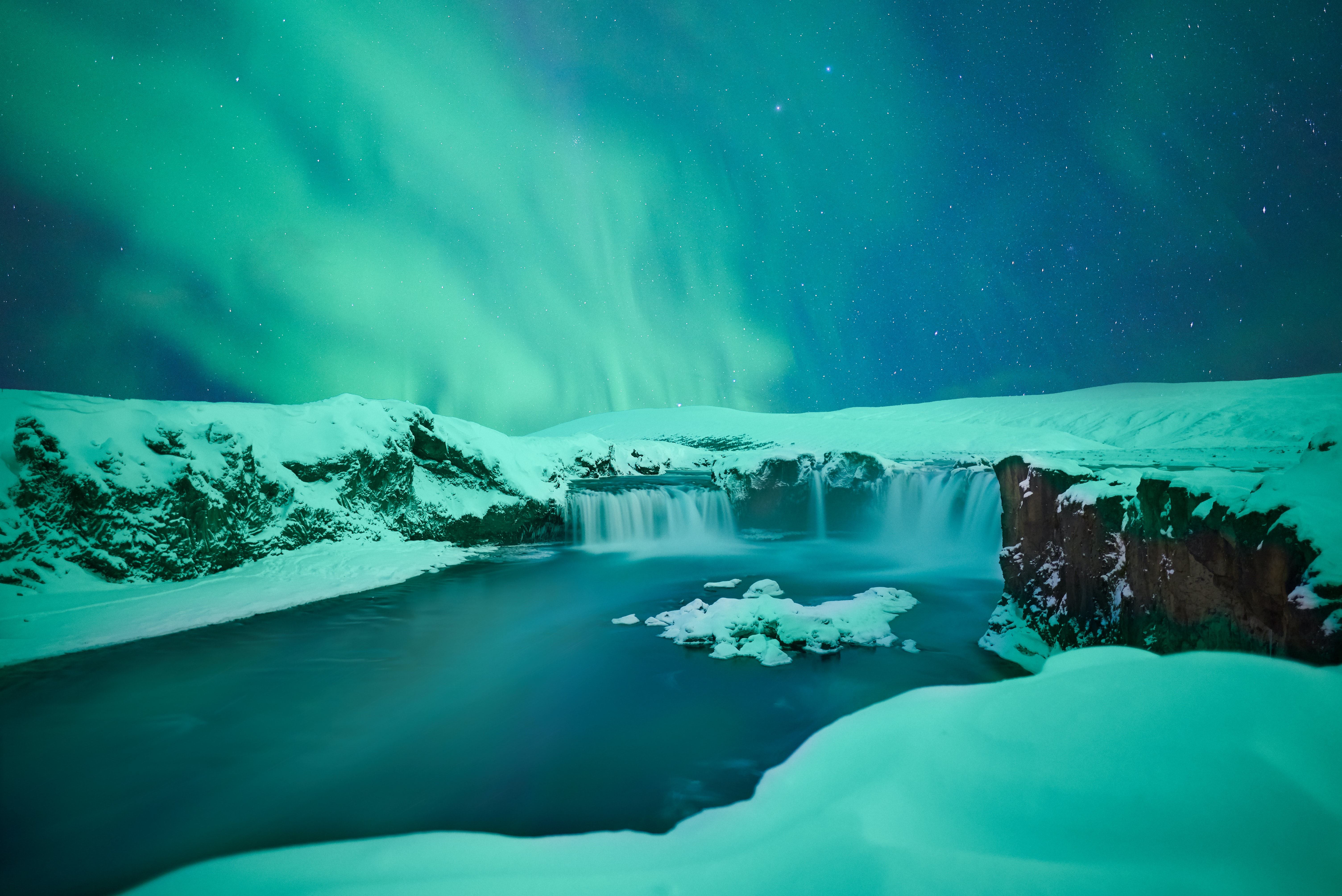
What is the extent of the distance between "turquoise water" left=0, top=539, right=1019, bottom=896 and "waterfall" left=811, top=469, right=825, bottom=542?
457 inches

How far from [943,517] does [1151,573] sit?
14.7 m

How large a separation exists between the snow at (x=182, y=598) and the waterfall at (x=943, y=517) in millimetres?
15474

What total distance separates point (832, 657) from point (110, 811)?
7.98 m

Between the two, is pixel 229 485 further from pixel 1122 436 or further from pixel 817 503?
pixel 1122 436

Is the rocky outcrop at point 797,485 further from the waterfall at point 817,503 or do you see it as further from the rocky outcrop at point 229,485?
the rocky outcrop at point 229,485

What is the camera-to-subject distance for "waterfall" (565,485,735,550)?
71.3 feet

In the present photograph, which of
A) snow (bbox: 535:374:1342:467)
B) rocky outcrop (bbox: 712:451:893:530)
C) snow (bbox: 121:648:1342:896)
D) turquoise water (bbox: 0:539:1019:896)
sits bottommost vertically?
turquoise water (bbox: 0:539:1019:896)

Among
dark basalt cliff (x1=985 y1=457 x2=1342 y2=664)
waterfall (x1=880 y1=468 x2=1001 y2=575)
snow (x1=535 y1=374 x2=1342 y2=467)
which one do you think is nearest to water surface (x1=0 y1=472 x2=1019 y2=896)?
A: dark basalt cliff (x1=985 y1=457 x2=1342 y2=664)

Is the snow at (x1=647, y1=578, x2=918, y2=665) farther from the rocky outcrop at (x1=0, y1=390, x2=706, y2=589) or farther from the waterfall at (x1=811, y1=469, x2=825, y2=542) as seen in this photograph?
the waterfall at (x1=811, y1=469, x2=825, y2=542)

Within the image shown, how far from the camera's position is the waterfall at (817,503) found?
2248cm

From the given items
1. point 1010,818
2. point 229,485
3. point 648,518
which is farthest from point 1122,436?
point 229,485

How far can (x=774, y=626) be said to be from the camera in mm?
8719

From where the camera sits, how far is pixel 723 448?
10088cm

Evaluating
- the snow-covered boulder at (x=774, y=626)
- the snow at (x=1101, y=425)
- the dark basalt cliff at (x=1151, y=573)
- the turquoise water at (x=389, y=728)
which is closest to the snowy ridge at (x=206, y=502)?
the turquoise water at (x=389, y=728)
